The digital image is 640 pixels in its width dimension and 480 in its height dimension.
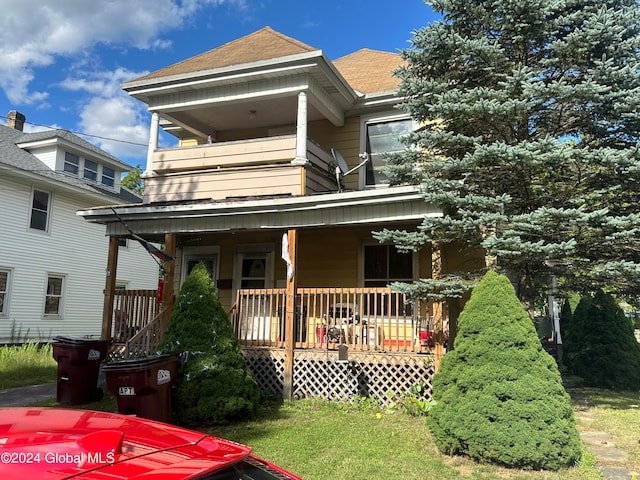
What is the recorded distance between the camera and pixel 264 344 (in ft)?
30.1

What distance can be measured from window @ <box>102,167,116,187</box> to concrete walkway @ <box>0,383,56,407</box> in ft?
41.0

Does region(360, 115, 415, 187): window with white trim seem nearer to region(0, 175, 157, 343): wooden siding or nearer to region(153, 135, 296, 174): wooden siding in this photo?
region(153, 135, 296, 174): wooden siding

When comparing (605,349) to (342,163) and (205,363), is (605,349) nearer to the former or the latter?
(342,163)

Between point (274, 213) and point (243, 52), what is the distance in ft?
13.7

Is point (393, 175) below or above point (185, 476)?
above

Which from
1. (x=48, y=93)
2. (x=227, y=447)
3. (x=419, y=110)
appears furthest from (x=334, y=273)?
(x=48, y=93)

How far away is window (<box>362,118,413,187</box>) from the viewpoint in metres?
11.0

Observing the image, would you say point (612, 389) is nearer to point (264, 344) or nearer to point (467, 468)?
point (467, 468)

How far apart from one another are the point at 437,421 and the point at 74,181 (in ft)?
59.6

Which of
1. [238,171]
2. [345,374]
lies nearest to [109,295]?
[238,171]

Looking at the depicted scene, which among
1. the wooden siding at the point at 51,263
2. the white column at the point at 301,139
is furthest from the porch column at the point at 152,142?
the wooden siding at the point at 51,263

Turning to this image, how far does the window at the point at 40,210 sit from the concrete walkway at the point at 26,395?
8.87m

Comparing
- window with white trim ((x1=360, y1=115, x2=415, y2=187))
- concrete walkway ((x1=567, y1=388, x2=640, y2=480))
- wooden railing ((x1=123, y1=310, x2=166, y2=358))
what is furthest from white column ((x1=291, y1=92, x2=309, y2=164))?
concrete walkway ((x1=567, y1=388, x2=640, y2=480))

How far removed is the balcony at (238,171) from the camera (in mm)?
9617
